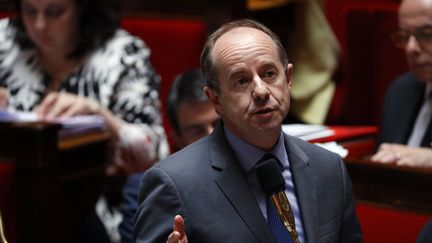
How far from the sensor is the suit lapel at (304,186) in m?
1.00

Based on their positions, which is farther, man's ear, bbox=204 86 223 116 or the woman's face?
the woman's face

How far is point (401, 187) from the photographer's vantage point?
1.39 meters

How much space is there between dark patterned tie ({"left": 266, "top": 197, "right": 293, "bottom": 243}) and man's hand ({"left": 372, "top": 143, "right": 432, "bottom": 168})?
21.5 inches

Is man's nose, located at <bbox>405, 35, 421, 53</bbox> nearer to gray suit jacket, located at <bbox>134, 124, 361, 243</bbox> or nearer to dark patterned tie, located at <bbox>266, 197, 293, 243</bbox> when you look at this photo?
gray suit jacket, located at <bbox>134, 124, 361, 243</bbox>

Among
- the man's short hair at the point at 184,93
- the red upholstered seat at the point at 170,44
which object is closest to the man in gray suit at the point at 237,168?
the man's short hair at the point at 184,93

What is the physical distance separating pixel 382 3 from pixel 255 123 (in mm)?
1778

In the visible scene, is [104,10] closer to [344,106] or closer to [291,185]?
[344,106]

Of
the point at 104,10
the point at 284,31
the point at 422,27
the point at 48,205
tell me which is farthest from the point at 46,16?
the point at 422,27

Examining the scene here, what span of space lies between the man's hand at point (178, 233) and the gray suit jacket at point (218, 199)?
64 mm

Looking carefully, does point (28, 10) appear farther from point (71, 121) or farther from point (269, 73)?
point (269, 73)

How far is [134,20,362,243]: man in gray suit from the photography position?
96cm

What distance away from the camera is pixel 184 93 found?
69.6 inches

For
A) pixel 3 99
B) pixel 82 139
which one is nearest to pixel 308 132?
pixel 82 139

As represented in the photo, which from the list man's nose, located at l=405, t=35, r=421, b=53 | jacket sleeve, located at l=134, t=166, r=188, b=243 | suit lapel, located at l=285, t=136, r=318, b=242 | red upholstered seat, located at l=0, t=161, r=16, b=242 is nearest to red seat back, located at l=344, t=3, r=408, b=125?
man's nose, located at l=405, t=35, r=421, b=53
